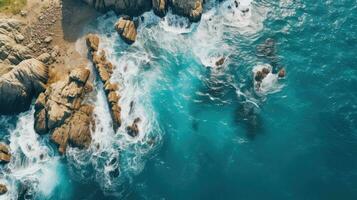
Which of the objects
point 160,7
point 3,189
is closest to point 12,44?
point 3,189

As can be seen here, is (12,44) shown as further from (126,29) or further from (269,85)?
(269,85)

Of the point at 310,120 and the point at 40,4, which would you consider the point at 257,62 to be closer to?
the point at 310,120

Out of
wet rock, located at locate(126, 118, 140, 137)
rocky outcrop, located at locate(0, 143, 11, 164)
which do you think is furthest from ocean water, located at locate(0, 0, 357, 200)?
rocky outcrop, located at locate(0, 143, 11, 164)

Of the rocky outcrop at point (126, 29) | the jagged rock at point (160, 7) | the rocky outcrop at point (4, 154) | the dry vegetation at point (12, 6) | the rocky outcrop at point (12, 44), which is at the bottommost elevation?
the rocky outcrop at point (4, 154)

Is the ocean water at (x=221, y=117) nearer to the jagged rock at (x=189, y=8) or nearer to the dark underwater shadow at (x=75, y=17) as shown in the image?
the jagged rock at (x=189, y=8)

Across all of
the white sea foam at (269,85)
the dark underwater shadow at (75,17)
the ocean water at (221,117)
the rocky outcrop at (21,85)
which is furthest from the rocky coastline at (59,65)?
the white sea foam at (269,85)

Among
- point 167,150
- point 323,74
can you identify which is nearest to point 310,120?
point 323,74
